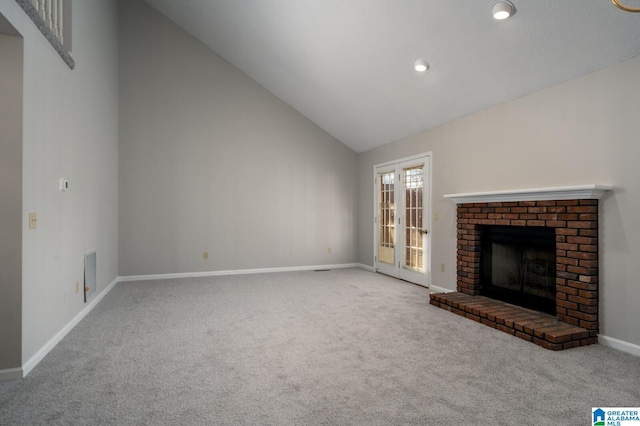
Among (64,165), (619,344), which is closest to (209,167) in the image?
(64,165)

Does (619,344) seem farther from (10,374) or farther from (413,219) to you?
(10,374)

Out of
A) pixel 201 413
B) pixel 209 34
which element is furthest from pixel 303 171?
pixel 201 413

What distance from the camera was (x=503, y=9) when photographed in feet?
9.64

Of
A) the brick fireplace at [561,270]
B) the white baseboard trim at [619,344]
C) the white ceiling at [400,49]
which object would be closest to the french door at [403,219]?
the white ceiling at [400,49]

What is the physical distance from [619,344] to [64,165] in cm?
491

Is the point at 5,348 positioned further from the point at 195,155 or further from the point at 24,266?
the point at 195,155

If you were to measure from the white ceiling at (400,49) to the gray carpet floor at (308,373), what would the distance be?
2434 millimetres

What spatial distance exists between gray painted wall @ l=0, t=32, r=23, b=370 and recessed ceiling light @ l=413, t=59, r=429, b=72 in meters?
3.47

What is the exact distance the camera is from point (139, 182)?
5938 mm

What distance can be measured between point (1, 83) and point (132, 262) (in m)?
3.92

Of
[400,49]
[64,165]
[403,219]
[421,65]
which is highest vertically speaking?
[400,49]

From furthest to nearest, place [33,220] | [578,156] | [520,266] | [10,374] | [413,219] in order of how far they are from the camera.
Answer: [413,219], [520,266], [578,156], [33,220], [10,374]

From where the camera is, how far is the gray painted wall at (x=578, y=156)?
Answer: 290cm

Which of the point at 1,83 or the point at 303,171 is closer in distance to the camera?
the point at 1,83
